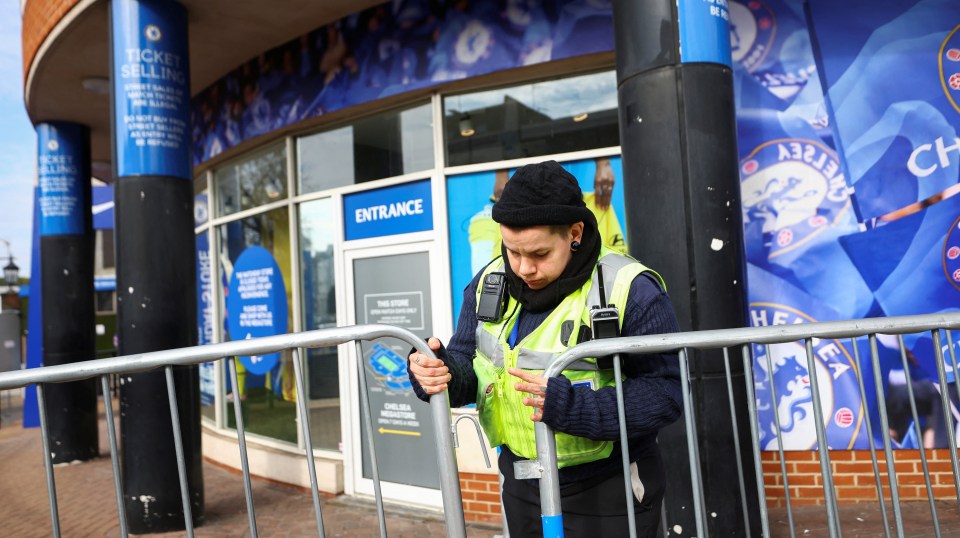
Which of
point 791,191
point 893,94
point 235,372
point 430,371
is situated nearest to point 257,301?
point 235,372

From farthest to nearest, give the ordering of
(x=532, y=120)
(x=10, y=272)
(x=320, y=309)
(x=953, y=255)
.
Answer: (x=10, y=272) → (x=320, y=309) → (x=532, y=120) → (x=953, y=255)

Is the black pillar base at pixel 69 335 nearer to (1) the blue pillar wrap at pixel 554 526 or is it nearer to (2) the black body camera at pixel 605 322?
(1) the blue pillar wrap at pixel 554 526

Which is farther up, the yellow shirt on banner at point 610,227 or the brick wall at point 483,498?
the yellow shirt on banner at point 610,227

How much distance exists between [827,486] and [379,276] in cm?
434

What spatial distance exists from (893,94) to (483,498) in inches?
164

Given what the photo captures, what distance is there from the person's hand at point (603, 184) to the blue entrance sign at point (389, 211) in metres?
1.41

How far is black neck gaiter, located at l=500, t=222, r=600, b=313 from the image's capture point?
1978 mm

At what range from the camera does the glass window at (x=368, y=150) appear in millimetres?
5691

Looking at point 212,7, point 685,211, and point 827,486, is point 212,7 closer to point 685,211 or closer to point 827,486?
point 685,211

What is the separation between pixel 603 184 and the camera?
5.02 metres

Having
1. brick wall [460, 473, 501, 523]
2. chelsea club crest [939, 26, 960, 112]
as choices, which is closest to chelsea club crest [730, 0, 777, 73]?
chelsea club crest [939, 26, 960, 112]

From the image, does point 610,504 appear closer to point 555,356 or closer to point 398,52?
point 555,356

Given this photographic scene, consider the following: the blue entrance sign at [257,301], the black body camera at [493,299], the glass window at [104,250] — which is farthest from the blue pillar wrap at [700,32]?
the glass window at [104,250]

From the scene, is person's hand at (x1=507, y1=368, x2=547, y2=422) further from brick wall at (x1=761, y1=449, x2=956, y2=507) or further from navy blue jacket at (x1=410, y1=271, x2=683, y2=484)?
brick wall at (x1=761, y1=449, x2=956, y2=507)
